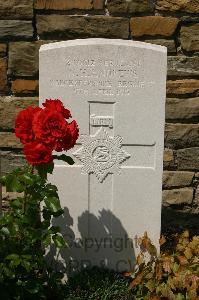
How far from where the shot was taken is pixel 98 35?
350cm

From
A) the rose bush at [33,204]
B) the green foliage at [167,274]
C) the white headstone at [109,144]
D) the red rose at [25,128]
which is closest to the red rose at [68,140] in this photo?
the rose bush at [33,204]

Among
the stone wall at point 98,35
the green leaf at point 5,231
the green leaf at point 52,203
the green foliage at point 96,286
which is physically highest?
the stone wall at point 98,35

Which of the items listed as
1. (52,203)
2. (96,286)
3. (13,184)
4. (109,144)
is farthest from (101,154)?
(96,286)

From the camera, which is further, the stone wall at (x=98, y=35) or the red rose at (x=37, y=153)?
the stone wall at (x=98, y=35)

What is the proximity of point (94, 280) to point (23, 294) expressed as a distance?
0.44m

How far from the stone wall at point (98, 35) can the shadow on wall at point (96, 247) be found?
99 centimetres

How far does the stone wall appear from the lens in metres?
3.45

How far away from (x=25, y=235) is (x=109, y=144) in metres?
0.72

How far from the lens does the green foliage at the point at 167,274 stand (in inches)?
108

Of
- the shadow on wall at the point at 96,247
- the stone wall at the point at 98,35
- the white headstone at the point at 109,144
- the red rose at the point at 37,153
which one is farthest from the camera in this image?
→ the stone wall at the point at 98,35

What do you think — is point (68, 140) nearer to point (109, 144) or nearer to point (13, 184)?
point (13, 184)

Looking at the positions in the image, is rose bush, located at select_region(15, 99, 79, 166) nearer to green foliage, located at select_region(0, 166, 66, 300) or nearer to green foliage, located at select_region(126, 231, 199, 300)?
green foliage, located at select_region(0, 166, 66, 300)

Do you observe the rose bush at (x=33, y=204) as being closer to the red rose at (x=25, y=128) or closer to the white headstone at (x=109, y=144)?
the red rose at (x=25, y=128)

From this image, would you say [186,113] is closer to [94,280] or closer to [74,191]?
[74,191]
